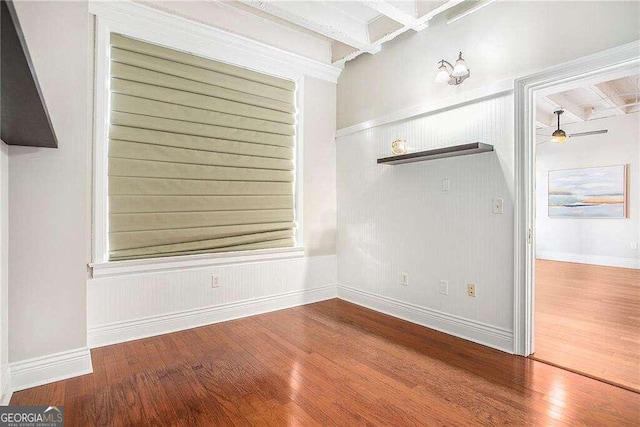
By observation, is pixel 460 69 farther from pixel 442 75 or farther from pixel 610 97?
pixel 610 97

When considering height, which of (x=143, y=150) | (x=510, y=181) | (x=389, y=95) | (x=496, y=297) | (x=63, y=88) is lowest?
(x=496, y=297)

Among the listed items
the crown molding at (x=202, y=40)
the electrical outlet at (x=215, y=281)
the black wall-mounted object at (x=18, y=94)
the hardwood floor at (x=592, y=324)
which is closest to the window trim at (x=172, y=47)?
the crown molding at (x=202, y=40)

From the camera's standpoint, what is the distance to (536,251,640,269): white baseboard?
6219 mm

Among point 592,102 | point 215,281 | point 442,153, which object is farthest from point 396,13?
point 592,102

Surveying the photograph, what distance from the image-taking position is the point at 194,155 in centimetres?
327

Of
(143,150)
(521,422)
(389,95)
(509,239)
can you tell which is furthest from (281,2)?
(521,422)

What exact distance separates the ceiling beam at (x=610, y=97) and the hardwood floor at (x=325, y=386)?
15.4 feet

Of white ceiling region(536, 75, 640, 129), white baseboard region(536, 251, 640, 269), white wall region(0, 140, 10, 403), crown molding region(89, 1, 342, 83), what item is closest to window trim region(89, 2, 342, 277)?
crown molding region(89, 1, 342, 83)

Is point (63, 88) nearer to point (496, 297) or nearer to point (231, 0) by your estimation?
point (231, 0)

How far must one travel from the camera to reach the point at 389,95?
367 cm

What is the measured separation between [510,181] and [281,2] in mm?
2481

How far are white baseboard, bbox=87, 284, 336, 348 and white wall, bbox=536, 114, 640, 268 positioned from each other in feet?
19.2

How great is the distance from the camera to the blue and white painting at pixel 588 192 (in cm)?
639

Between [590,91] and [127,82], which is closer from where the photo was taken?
[127,82]
